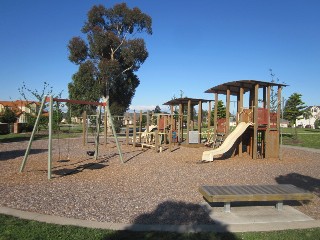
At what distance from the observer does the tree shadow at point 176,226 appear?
4.45 metres

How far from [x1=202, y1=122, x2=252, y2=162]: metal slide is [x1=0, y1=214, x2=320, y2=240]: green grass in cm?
793

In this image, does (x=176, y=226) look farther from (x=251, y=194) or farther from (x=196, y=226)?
(x=251, y=194)

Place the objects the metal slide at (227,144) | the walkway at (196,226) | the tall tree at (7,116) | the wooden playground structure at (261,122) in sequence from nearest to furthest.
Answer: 1. the walkway at (196,226)
2. the metal slide at (227,144)
3. the wooden playground structure at (261,122)
4. the tall tree at (7,116)

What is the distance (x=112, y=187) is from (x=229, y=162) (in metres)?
6.40

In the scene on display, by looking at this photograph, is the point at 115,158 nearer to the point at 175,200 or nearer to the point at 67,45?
the point at 175,200

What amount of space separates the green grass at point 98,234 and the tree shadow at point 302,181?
3.51m

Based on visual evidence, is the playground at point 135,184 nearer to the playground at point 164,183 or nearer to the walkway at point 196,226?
the playground at point 164,183

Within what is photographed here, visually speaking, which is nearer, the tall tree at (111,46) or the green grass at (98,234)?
the green grass at (98,234)

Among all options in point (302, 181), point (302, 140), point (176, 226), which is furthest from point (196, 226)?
point (302, 140)

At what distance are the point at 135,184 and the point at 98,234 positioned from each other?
12.4ft

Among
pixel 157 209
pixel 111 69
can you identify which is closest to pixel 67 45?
pixel 111 69

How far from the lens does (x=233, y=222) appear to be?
201 inches

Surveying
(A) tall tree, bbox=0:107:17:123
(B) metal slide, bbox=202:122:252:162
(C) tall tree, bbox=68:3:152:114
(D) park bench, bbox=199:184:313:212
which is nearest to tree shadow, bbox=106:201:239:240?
(D) park bench, bbox=199:184:313:212

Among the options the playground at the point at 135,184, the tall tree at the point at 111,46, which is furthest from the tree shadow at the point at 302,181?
the tall tree at the point at 111,46
